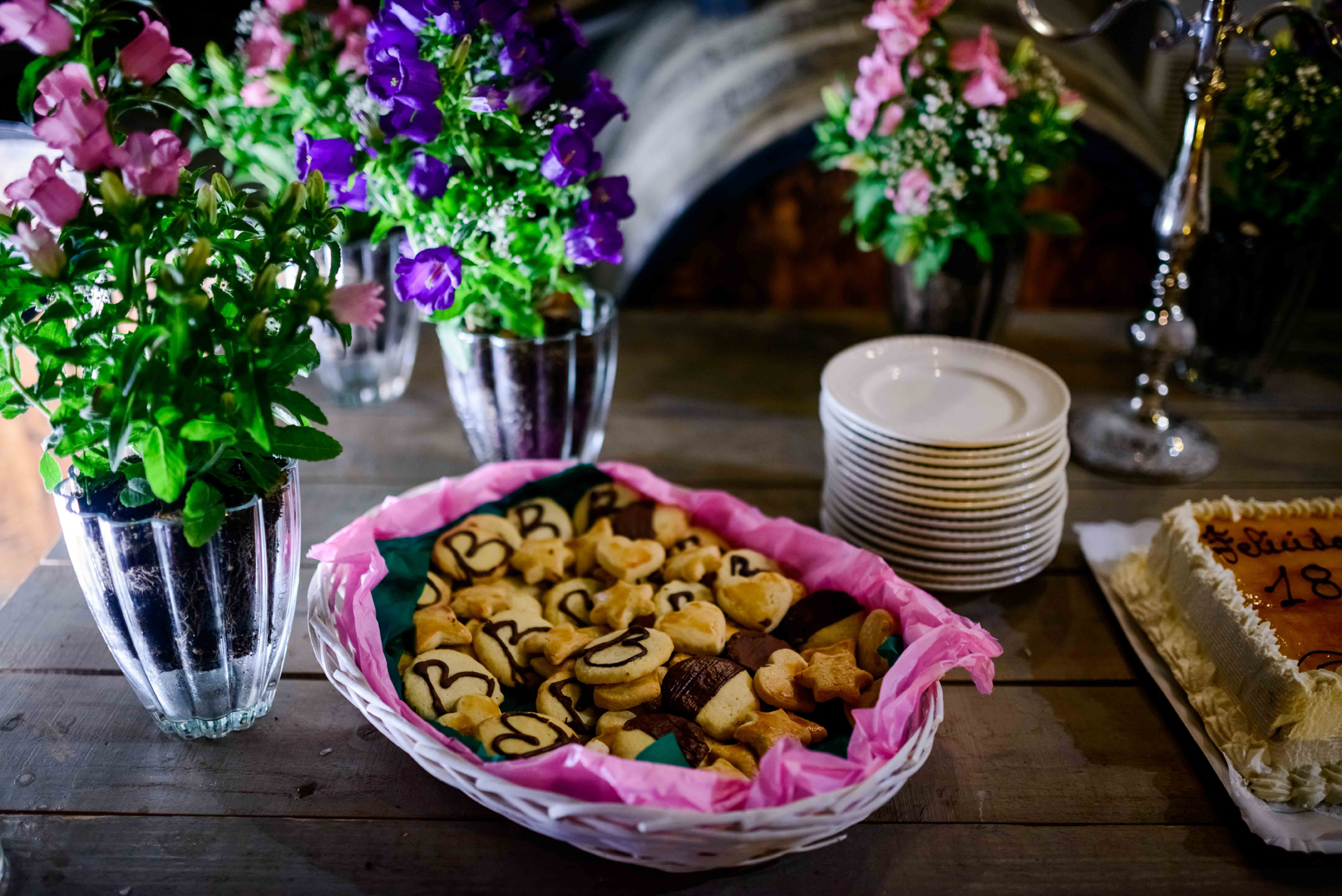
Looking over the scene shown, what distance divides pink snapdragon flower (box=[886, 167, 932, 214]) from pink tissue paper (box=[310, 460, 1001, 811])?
484mm

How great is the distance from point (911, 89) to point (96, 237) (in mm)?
966

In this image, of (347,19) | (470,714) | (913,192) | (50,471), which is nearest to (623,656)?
(470,714)

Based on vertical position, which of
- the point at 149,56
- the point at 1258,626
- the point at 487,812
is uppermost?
the point at 149,56

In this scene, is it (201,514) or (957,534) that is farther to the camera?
(957,534)

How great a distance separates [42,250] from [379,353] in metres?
0.76

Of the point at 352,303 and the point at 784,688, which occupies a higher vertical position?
the point at 352,303

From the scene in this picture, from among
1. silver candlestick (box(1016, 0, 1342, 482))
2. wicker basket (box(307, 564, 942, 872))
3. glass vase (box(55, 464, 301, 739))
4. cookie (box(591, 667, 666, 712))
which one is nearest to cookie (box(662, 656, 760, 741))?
cookie (box(591, 667, 666, 712))

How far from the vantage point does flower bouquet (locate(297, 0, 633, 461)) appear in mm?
913

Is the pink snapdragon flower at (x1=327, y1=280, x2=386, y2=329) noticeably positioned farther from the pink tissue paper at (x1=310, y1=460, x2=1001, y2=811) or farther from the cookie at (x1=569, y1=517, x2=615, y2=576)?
the cookie at (x1=569, y1=517, x2=615, y2=576)

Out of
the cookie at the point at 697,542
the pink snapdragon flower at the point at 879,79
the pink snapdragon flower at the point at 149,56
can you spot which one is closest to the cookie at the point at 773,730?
the cookie at the point at 697,542

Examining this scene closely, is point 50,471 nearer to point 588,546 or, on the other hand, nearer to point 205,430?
point 205,430

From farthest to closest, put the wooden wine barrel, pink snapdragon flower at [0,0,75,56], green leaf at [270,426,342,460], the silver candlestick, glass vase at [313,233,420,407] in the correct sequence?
the wooden wine barrel → glass vase at [313,233,420,407] → the silver candlestick → green leaf at [270,426,342,460] → pink snapdragon flower at [0,0,75,56]

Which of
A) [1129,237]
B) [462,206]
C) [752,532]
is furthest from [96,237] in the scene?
[1129,237]

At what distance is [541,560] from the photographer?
0.99 meters
